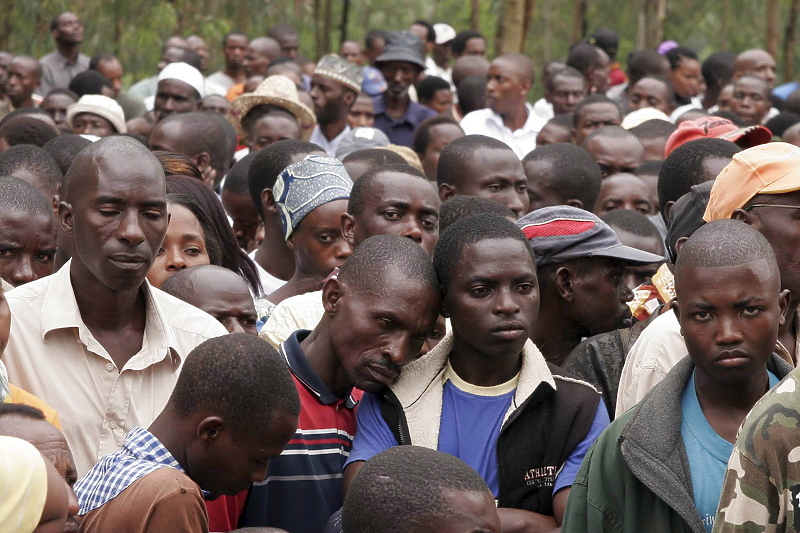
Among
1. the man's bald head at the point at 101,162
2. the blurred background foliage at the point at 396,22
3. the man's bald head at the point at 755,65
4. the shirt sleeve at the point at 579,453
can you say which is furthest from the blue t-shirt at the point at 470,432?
the blurred background foliage at the point at 396,22

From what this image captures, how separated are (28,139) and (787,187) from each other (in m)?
5.20

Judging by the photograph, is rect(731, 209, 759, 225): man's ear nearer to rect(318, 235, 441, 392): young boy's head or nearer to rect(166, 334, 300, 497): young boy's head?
rect(318, 235, 441, 392): young boy's head

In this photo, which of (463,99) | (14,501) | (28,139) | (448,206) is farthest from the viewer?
(463,99)

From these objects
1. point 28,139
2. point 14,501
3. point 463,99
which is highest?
point 14,501

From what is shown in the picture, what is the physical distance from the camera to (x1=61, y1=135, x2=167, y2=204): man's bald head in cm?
385

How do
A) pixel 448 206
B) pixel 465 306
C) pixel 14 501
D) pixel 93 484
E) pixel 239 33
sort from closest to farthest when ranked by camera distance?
pixel 14 501
pixel 93 484
pixel 465 306
pixel 448 206
pixel 239 33

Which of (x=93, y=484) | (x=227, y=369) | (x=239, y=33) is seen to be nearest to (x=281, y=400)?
(x=227, y=369)

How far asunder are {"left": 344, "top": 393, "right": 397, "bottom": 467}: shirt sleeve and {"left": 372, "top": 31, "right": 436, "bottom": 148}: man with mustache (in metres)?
7.58

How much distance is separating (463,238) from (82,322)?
1245 mm

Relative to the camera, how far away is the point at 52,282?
3.81 meters

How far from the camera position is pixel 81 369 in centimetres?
370

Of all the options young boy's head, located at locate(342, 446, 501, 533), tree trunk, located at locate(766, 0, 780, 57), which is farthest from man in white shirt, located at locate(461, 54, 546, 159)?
tree trunk, located at locate(766, 0, 780, 57)

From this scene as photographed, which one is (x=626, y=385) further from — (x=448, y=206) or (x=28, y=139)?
(x=28, y=139)

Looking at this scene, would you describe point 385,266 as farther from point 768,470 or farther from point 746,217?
point 768,470
